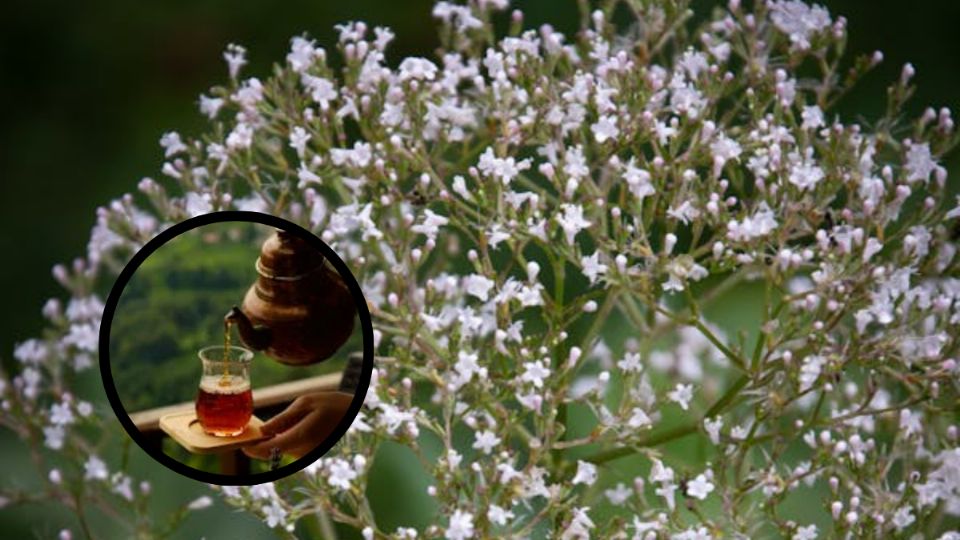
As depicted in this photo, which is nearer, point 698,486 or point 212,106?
point 698,486

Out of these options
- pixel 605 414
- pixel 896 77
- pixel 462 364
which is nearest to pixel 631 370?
pixel 605 414

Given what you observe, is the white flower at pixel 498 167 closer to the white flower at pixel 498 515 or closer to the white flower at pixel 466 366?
the white flower at pixel 466 366

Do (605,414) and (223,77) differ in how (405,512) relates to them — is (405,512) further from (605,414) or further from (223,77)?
(223,77)

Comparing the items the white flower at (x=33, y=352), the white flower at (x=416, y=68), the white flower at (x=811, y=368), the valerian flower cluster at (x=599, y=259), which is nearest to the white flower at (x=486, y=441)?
the valerian flower cluster at (x=599, y=259)

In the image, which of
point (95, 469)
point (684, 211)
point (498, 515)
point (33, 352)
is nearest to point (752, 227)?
point (684, 211)

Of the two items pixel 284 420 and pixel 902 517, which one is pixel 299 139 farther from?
pixel 902 517

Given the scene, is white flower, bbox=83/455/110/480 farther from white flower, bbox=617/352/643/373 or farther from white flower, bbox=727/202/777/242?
white flower, bbox=727/202/777/242

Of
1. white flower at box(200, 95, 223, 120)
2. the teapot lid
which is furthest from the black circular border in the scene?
Answer: white flower at box(200, 95, 223, 120)
